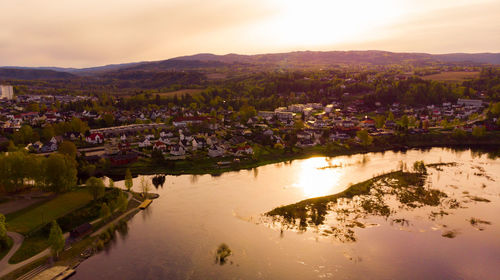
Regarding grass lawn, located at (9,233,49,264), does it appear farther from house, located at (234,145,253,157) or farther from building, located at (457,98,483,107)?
building, located at (457,98,483,107)

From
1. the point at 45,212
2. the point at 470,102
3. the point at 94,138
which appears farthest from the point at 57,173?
the point at 470,102

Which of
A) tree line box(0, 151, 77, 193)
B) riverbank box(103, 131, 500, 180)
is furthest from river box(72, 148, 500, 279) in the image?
tree line box(0, 151, 77, 193)

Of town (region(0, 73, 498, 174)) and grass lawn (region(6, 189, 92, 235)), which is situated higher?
town (region(0, 73, 498, 174))

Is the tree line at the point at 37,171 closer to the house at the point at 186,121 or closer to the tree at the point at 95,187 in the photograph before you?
the tree at the point at 95,187

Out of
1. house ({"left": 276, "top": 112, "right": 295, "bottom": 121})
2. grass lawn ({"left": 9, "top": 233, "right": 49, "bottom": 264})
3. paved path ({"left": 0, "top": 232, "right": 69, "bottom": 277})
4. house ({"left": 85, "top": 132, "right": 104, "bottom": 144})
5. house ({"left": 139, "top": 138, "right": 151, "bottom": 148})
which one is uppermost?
house ({"left": 276, "top": 112, "right": 295, "bottom": 121})

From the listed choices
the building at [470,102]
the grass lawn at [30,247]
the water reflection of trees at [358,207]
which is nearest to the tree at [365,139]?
the water reflection of trees at [358,207]

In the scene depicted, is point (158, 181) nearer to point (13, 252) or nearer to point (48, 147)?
point (13, 252)

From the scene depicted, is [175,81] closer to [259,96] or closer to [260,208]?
[259,96]

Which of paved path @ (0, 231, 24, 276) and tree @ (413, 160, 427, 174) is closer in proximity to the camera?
paved path @ (0, 231, 24, 276)
